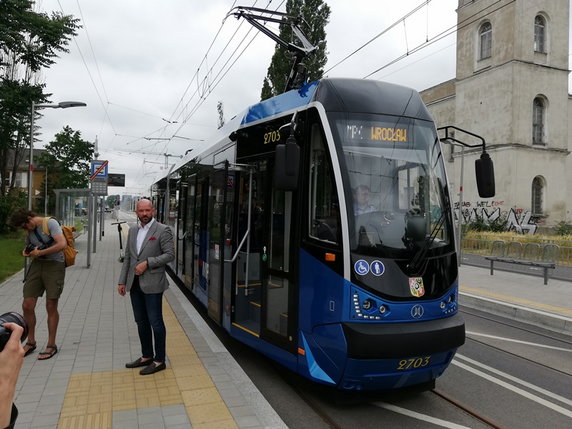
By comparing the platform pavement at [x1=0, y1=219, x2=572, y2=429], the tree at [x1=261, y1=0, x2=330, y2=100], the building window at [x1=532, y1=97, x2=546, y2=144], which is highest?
the tree at [x1=261, y1=0, x2=330, y2=100]

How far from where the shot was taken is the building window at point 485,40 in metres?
32.7

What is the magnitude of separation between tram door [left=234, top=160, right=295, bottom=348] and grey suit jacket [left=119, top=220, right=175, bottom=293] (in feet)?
3.29

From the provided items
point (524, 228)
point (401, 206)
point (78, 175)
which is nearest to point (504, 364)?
point (401, 206)

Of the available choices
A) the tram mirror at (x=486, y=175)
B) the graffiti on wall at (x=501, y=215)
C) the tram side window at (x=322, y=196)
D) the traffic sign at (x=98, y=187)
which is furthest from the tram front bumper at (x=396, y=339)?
the graffiti on wall at (x=501, y=215)

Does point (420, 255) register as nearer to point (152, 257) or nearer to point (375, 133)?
point (375, 133)

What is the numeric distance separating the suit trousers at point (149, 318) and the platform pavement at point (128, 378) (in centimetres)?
27

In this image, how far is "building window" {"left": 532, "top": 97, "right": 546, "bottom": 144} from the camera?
107 feet

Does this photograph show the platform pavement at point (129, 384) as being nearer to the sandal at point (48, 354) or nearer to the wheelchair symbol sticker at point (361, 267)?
the sandal at point (48, 354)

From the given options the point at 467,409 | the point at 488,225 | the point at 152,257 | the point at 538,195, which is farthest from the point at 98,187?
the point at 538,195

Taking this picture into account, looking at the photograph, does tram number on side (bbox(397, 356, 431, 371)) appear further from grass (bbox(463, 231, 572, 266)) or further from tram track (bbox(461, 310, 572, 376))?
grass (bbox(463, 231, 572, 266))

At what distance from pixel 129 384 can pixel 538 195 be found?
34.3 meters

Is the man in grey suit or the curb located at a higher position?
the man in grey suit

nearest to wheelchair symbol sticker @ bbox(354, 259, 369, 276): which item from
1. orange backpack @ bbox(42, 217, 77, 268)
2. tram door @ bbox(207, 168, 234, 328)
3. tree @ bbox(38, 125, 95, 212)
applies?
tram door @ bbox(207, 168, 234, 328)

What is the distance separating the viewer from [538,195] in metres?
33.1
